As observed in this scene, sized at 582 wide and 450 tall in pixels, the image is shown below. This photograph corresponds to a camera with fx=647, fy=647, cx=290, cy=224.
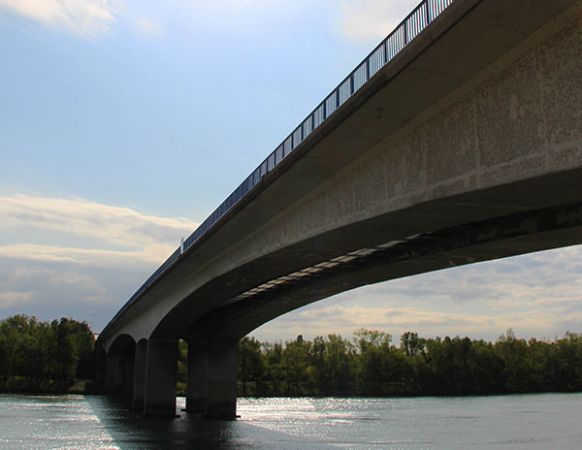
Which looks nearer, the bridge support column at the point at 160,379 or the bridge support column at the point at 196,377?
the bridge support column at the point at 160,379

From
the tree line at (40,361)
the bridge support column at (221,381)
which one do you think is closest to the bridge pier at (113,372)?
the tree line at (40,361)

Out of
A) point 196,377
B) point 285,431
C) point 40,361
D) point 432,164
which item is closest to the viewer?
point 432,164

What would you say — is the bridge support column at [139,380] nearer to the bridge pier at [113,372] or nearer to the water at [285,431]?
the water at [285,431]

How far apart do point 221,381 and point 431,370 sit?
248ft

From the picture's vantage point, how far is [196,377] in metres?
58.4

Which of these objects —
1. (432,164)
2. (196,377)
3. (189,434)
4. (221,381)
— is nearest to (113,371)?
(196,377)

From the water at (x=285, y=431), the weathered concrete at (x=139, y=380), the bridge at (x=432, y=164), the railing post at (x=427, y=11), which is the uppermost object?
the railing post at (x=427, y=11)

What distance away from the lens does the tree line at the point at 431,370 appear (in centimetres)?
11919

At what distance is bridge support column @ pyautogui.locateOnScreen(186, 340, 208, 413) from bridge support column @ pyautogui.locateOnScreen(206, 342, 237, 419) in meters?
3.45

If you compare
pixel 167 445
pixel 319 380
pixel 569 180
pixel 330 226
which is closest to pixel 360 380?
pixel 319 380

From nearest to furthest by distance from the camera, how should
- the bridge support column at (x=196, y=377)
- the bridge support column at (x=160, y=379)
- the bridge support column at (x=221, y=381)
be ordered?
1. the bridge support column at (x=221, y=381)
2. the bridge support column at (x=160, y=379)
3. the bridge support column at (x=196, y=377)

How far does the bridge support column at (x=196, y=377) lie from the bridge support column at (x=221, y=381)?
3453mm

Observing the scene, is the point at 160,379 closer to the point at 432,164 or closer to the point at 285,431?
the point at 285,431

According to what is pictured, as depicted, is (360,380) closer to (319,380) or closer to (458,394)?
(319,380)
